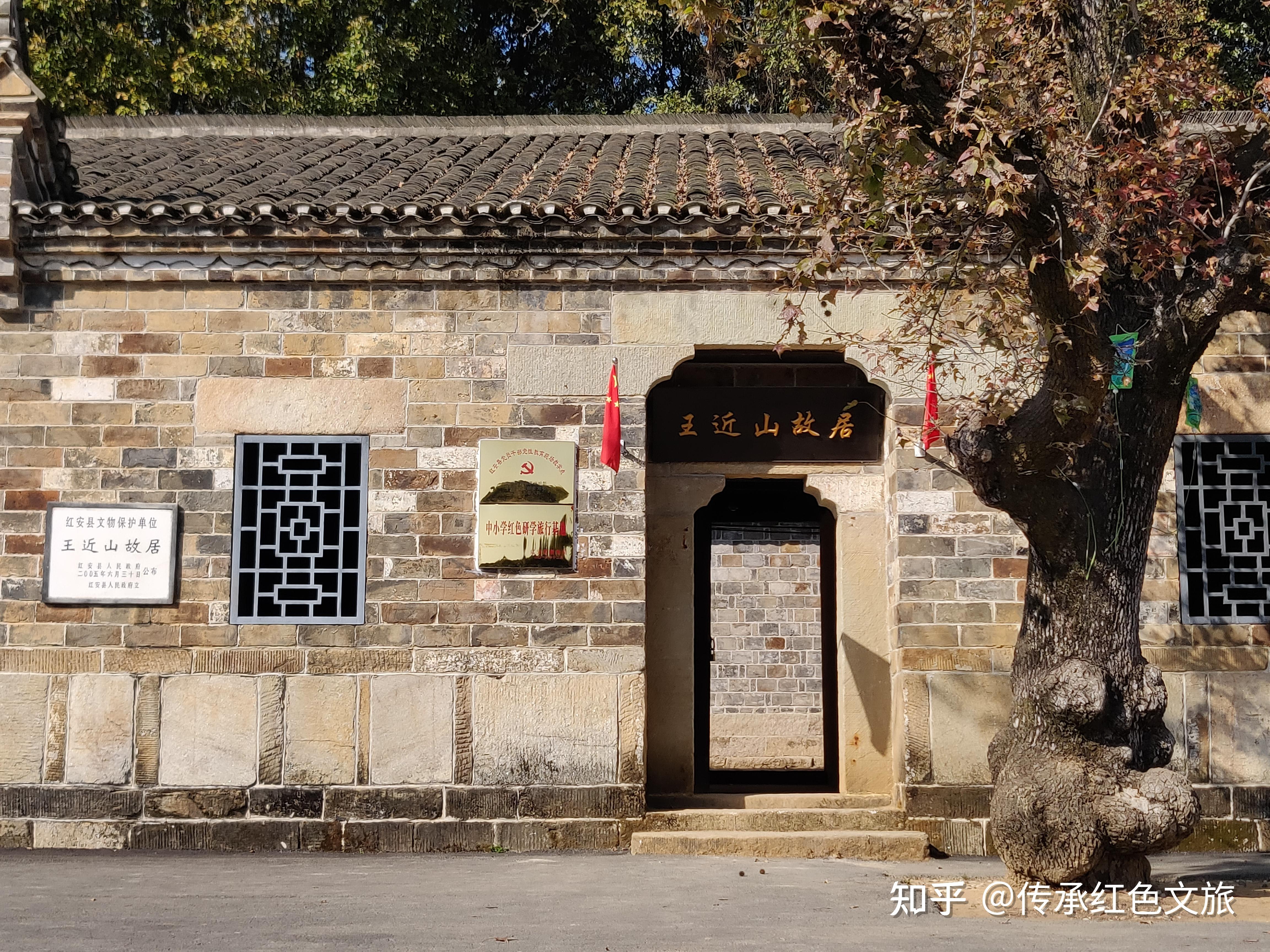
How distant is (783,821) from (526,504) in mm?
2352

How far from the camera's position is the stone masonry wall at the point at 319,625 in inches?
311

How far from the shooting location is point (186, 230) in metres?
8.18

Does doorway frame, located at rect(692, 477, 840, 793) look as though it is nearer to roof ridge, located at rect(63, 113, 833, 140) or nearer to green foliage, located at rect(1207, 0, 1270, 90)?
roof ridge, located at rect(63, 113, 833, 140)

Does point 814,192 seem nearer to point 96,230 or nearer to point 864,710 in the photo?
point 864,710

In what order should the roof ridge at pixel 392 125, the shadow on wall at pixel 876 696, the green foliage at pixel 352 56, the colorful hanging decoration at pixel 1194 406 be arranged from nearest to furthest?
the colorful hanging decoration at pixel 1194 406 → the shadow on wall at pixel 876 696 → the roof ridge at pixel 392 125 → the green foliage at pixel 352 56

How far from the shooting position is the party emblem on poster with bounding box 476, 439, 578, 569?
8.06 metres

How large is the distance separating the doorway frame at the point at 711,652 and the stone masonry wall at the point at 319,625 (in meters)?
1.18

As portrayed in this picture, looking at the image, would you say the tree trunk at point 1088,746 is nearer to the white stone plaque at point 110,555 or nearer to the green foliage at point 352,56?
the white stone plaque at point 110,555

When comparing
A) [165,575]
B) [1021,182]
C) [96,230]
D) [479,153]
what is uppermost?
[479,153]

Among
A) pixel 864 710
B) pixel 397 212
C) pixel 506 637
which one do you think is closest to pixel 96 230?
pixel 397 212

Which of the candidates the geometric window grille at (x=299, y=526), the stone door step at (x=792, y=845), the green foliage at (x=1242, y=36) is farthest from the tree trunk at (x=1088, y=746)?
the green foliage at (x=1242, y=36)

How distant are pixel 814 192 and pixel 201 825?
204 inches

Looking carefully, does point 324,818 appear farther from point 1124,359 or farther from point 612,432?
point 1124,359

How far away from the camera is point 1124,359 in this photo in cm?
563
